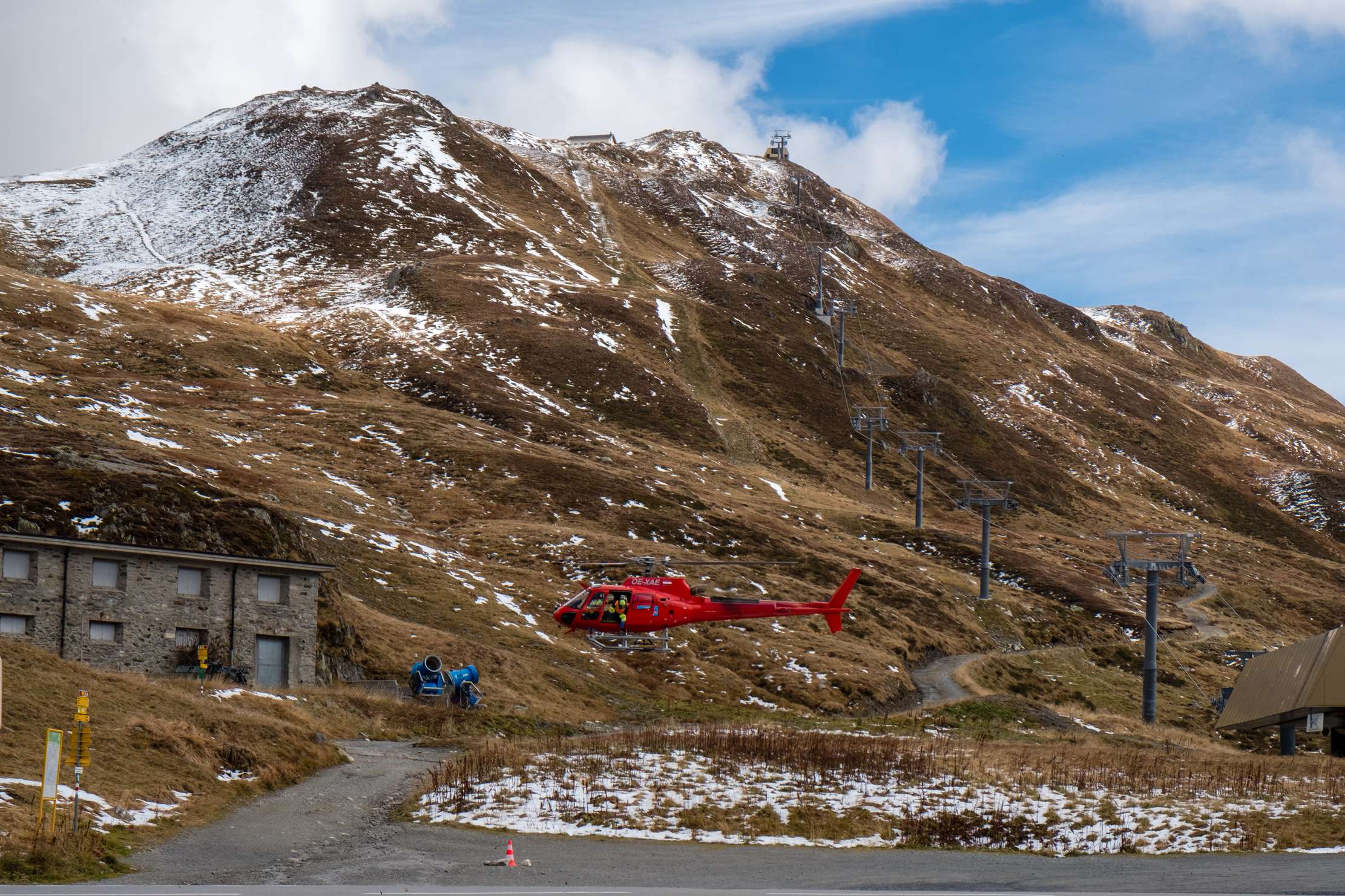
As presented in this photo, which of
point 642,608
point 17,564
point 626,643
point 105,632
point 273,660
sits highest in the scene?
point 17,564

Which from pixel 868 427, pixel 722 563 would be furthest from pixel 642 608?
pixel 868 427

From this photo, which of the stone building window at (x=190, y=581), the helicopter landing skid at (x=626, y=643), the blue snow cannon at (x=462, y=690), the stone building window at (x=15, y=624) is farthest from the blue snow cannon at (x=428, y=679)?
the stone building window at (x=15, y=624)

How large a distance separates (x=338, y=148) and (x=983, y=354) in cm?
9540

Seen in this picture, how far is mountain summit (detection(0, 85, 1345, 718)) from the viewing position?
59.8 metres

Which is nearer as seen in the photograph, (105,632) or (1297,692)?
(105,632)

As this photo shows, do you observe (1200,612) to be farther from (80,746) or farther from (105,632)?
(80,746)

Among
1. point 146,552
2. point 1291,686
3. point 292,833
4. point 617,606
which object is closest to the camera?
point 292,833

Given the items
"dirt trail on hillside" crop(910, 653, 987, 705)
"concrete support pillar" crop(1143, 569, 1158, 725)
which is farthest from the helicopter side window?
"concrete support pillar" crop(1143, 569, 1158, 725)

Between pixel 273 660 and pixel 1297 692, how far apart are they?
3584 cm

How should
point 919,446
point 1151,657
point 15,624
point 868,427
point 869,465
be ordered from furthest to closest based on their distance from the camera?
point 868,427, point 869,465, point 919,446, point 1151,657, point 15,624

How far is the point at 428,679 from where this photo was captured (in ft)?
154

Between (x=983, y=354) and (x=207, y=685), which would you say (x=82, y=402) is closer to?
(x=207, y=685)

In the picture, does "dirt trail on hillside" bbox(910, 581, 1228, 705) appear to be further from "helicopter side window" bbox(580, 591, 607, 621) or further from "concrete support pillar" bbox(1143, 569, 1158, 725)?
"helicopter side window" bbox(580, 591, 607, 621)

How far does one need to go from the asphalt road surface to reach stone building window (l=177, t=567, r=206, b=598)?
1750 cm
